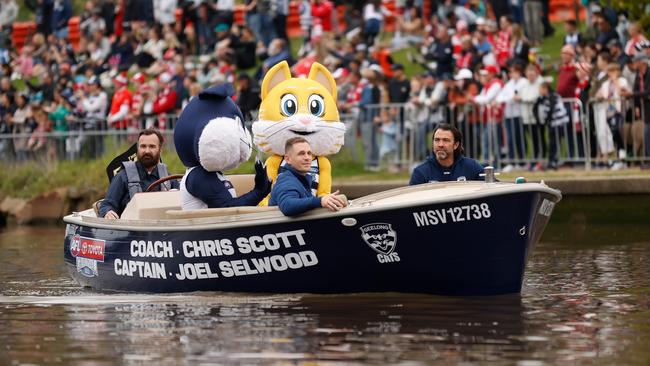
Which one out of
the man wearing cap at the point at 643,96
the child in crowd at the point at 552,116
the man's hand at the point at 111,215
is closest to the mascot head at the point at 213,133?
the man's hand at the point at 111,215

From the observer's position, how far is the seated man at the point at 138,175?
52.4ft

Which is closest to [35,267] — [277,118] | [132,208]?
[132,208]

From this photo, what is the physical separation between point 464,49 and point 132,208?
12110mm

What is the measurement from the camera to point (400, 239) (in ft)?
43.1

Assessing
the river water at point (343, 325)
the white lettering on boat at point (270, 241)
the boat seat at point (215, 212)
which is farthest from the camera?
the boat seat at point (215, 212)

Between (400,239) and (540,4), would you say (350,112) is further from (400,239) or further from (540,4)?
(400,239)

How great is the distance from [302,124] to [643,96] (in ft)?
27.3

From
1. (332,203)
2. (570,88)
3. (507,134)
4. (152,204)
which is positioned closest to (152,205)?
(152,204)

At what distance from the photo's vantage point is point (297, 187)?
44.3 ft

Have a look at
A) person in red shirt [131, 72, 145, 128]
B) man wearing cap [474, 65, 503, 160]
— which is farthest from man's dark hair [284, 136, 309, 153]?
person in red shirt [131, 72, 145, 128]

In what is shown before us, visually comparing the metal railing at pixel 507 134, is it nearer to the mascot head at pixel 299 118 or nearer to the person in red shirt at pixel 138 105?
the person in red shirt at pixel 138 105

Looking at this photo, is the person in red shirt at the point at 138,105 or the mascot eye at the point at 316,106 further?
the person in red shirt at the point at 138,105

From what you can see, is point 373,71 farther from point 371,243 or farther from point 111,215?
point 371,243

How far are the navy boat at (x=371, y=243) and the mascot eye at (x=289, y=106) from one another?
4.48 feet
